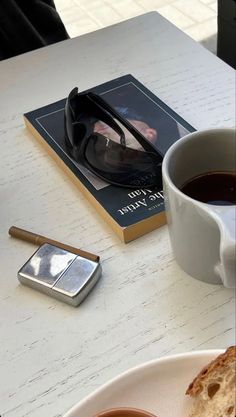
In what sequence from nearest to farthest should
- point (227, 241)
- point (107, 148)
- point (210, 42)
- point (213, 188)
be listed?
point (227, 241) < point (213, 188) < point (107, 148) < point (210, 42)

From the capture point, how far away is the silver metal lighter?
567 mm

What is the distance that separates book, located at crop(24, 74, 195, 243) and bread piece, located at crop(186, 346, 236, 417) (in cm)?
19

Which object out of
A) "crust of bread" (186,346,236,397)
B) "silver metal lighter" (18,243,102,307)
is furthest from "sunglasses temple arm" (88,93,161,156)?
"crust of bread" (186,346,236,397)

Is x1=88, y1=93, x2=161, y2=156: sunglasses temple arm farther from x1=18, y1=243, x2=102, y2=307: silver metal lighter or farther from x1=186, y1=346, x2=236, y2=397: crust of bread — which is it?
x1=186, y1=346, x2=236, y2=397: crust of bread

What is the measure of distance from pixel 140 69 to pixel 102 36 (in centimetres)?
10

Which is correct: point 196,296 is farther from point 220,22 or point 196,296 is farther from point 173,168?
point 220,22

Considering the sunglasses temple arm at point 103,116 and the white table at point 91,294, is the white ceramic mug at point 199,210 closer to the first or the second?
the white table at point 91,294

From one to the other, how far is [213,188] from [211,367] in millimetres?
167

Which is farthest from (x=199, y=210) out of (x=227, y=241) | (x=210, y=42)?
(x=210, y=42)

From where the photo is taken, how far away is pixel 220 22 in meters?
1.42

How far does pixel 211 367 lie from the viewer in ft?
1.52

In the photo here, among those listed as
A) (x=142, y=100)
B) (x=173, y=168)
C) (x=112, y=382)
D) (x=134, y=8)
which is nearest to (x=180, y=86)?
(x=142, y=100)

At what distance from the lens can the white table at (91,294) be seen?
0.53m

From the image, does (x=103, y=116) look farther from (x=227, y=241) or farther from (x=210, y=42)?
(x=210, y=42)
